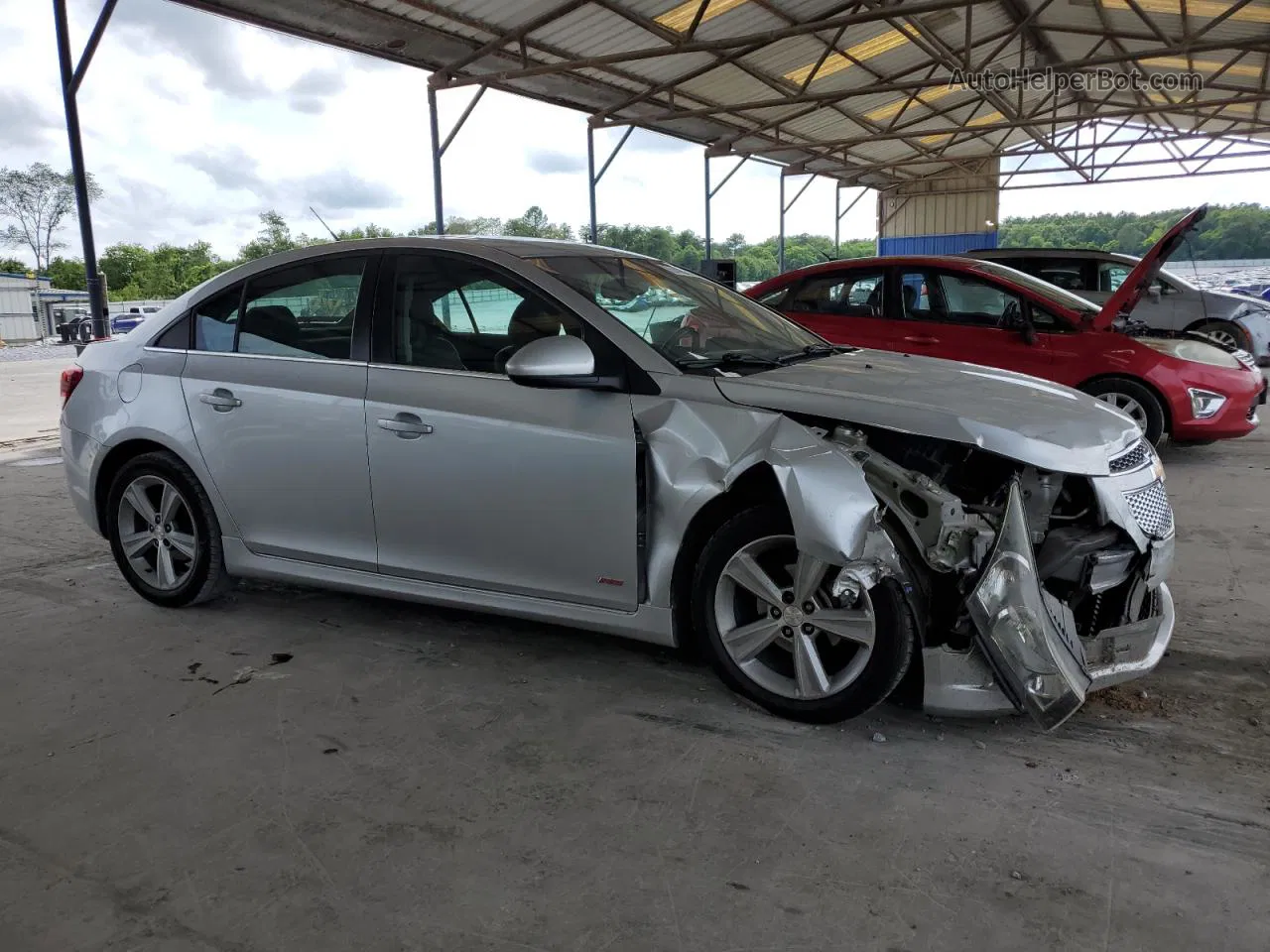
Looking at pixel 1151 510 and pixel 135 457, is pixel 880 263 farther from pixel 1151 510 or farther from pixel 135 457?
pixel 135 457

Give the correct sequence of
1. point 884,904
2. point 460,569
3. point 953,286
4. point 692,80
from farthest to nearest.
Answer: point 692,80
point 953,286
point 460,569
point 884,904

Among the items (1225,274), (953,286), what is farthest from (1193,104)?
(953,286)

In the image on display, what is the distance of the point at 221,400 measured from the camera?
3.81m

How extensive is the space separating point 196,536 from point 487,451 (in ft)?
5.21

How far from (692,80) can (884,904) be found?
15334 millimetres

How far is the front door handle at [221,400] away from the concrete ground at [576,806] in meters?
0.94

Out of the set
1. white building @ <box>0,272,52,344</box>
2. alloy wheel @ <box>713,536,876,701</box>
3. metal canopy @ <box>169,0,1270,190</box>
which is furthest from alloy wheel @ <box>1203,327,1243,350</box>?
white building @ <box>0,272,52,344</box>

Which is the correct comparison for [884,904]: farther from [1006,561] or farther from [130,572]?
[130,572]

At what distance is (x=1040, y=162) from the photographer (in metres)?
27.0

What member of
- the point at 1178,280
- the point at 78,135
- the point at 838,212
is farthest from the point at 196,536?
the point at 838,212

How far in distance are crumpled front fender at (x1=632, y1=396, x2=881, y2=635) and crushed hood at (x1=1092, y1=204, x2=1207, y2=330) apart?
10.8 feet

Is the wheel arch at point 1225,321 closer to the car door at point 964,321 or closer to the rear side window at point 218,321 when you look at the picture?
the car door at point 964,321

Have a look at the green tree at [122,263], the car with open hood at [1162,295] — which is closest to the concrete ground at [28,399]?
the car with open hood at [1162,295]

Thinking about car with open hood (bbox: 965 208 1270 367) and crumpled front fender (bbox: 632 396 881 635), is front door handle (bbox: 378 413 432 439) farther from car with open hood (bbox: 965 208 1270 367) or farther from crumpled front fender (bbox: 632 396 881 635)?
car with open hood (bbox: 965 208 1270 367)
